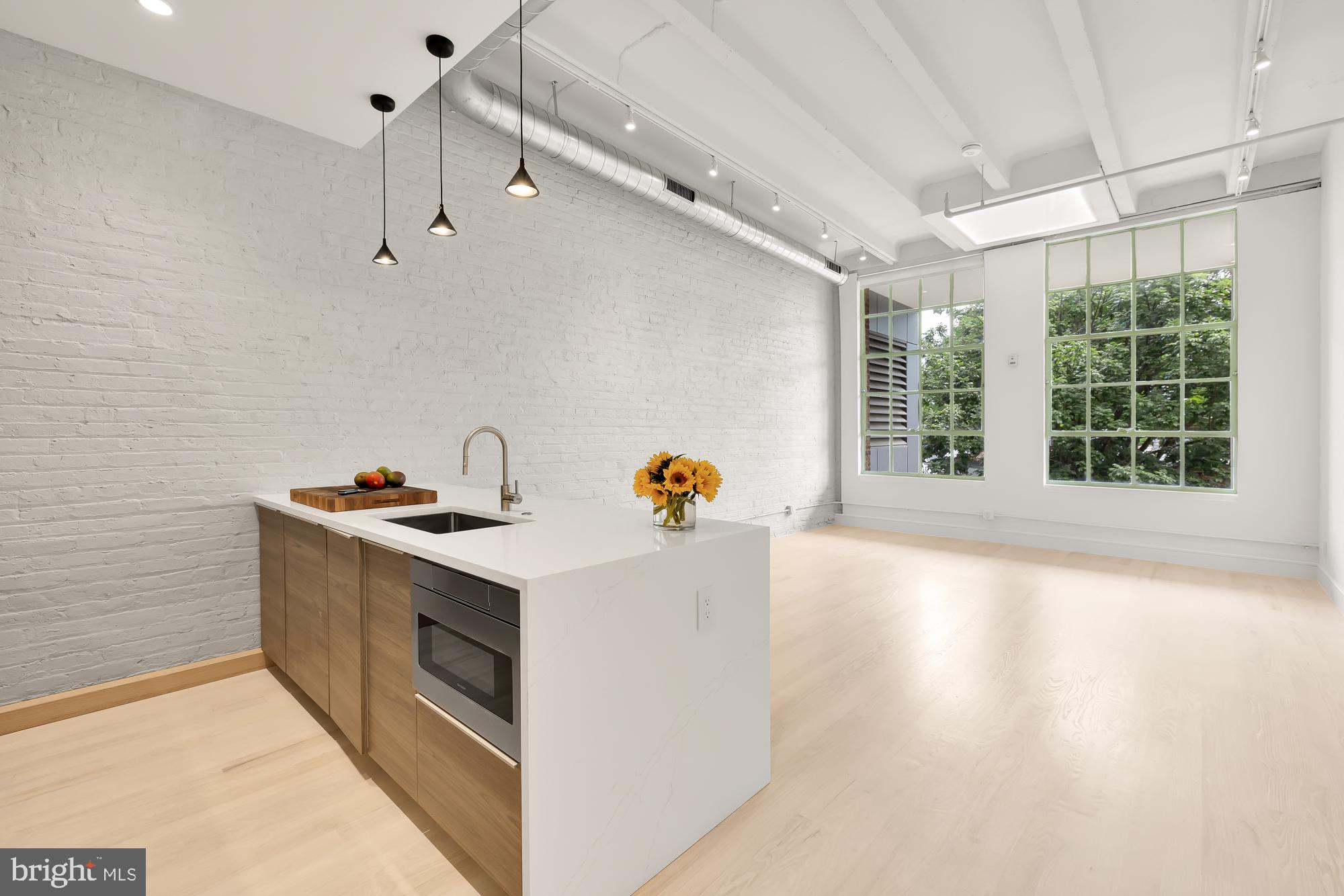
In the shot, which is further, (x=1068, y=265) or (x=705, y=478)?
(x=1068, y=265)

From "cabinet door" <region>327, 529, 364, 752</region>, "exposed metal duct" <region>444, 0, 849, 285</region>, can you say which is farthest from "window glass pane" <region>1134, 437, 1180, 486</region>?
"cabinet door" <region>327, 529, 364, 752</region>

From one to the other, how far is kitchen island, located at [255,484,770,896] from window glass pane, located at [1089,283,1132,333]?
607cm

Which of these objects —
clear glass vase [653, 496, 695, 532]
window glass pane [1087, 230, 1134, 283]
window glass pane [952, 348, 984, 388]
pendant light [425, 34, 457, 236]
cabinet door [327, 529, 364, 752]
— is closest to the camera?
clear glass vase [653, 496, 695, 532]

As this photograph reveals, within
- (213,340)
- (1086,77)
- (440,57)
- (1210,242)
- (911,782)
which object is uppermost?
(1086,77)

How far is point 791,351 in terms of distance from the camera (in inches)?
289

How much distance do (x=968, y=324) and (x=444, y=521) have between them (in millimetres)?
6629

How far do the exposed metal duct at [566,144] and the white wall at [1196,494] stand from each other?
3114mm

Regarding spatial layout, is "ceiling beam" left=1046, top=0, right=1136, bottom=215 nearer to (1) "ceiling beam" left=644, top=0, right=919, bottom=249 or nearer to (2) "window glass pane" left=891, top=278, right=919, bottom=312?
(1) "ceiling beam" left=644, top=0, right=919, bottom=249

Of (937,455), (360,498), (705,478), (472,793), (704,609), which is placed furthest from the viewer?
(937,455)

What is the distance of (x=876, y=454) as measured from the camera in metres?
7.89

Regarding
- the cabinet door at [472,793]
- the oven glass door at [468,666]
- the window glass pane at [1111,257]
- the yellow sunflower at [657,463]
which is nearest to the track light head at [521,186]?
the yellow sunflower at [657,463]

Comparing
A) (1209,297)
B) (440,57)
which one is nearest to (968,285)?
(1209,297)

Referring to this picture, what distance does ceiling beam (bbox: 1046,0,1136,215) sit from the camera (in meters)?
3.04

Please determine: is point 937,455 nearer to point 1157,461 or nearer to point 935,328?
point 935,328
